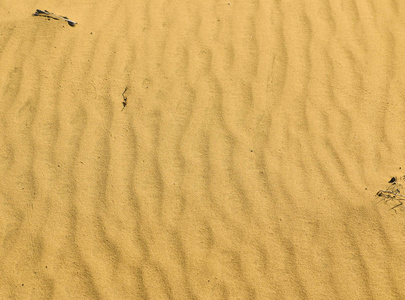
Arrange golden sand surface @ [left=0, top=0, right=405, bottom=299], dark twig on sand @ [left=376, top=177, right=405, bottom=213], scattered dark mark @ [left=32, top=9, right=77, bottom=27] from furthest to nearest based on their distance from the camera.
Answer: scattered dark mark @ [left=32, top=9, right=77, bottom=27] → dark twig on sand @ [left=376, top=177, right=405, bottom=213] → golden sand surface @ [left=0, top=0, right=405, bottom=299]

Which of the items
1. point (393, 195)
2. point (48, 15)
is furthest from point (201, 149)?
point (48, 15)

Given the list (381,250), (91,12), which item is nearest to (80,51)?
(91,12)

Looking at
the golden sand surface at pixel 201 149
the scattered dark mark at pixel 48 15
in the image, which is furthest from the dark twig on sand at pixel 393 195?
the scattered dark mark at pixel 48 15

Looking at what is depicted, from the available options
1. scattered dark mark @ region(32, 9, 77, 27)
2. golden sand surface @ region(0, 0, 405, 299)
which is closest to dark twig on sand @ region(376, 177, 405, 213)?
golden sand surface @ region(0, 0, 405, 299)

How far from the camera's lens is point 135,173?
2650mm

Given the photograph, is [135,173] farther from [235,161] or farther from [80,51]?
[80,51]

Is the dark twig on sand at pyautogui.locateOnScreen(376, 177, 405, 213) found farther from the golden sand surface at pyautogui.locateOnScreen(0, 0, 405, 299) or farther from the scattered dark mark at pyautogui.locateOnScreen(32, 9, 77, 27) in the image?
the scattered dark mark at pyautogui.locateOnScreen(32, 9, 77, 27)

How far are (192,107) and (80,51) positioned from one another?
110 centimetres

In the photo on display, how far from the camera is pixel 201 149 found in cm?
274

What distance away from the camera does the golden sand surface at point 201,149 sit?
240cm

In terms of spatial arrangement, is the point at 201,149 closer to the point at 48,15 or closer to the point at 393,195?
the point at 393,195

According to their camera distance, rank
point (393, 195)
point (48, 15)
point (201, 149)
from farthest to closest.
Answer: point (48, 15)
point (201, 149)
point (393, 195)

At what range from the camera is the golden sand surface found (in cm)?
240

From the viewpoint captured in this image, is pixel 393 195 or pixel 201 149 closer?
pixel 393 195
